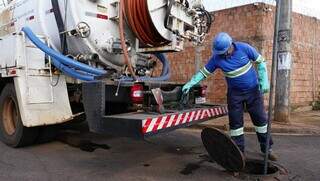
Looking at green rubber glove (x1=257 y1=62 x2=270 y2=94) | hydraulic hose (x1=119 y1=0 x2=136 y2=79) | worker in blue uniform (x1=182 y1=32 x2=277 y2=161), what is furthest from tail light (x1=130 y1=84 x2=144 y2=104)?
green rubber glove (x1=257 y1=62 x2=270 y2=94)

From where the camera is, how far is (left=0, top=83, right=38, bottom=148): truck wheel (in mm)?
6652

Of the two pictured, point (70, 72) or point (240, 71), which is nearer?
point (240, 71)

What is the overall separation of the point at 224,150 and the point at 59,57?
2579 millimetres

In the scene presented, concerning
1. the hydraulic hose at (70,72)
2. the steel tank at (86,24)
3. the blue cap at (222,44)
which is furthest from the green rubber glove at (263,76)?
the hydraulic hose at (70,72)

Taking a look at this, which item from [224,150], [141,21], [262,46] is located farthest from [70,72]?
[262,46]

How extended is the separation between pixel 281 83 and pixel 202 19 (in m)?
2.84

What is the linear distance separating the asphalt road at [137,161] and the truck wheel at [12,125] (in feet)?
0.44

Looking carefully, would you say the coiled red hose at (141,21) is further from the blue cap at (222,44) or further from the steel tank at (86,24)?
the blue cap at (222,44)

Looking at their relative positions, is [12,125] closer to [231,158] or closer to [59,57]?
[59,57]

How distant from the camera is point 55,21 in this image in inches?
255

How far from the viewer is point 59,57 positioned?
600cm

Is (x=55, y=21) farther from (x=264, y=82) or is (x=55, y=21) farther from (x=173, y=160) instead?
(x=264, y=82)

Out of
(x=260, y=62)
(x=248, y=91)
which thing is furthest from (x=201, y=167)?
(x=260, y=62)

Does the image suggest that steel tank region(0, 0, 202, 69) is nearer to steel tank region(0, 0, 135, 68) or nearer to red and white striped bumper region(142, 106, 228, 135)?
steel tank region(0, 0, 135, 68)
